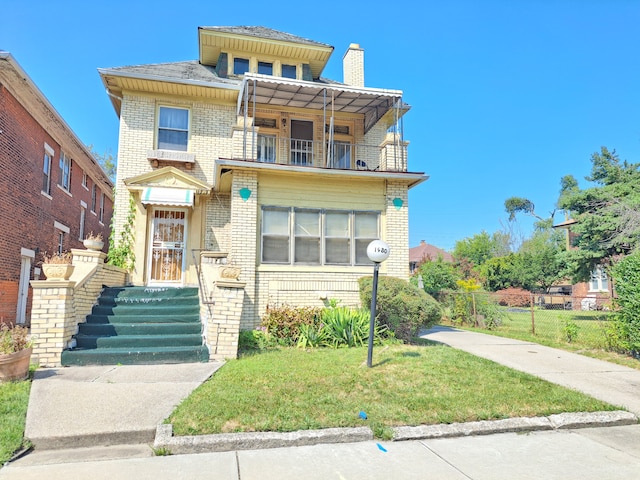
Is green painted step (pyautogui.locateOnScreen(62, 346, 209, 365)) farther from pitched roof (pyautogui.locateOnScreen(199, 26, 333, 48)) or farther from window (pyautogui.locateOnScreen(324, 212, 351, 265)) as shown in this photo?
pitched roof (pyautogui.locateOnScreen(199, 26, 333, 48))

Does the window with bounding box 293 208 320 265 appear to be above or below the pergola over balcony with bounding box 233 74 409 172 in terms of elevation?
below

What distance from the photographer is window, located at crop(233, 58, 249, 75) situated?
1476cm

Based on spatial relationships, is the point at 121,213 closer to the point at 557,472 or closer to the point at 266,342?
the point at 266,342

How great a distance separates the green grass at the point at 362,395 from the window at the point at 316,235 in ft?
13.3

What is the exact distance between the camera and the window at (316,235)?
1127cm

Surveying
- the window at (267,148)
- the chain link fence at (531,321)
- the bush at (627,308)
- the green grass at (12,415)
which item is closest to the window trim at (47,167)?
the window at (267,148)

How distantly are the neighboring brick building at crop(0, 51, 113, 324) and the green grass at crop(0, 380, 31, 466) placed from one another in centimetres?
750

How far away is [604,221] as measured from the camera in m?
18.2

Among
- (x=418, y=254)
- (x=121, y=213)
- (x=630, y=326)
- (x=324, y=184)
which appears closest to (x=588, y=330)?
(x=630, y=326)

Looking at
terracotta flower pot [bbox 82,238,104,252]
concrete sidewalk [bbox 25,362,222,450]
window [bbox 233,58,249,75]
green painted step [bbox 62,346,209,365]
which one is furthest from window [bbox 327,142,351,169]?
concrete sidewalk [bbox 25,362,222,450]

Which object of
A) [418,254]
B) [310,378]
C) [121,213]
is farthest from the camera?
[418,254]

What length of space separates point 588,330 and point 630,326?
2.64 meters

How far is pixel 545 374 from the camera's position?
24.2ft

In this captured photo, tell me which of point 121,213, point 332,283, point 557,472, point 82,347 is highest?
point 121,213
